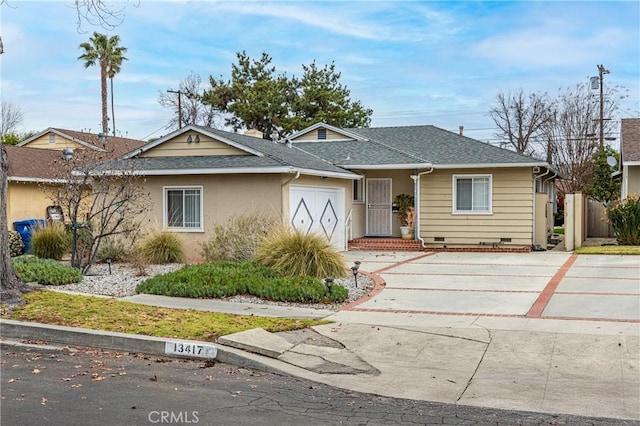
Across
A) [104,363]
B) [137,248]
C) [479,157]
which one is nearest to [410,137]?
[479,157]

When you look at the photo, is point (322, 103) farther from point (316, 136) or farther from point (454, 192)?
point (454, 192)

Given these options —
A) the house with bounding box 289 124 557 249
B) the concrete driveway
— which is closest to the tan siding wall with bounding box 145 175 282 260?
the concrete driveway

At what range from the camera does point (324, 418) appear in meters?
6.01

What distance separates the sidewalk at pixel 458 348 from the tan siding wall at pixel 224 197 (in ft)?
19.9

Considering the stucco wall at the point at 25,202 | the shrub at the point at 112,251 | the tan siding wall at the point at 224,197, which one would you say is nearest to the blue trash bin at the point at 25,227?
the stucco wall at the point at 25,202

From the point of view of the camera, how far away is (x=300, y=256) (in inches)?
551

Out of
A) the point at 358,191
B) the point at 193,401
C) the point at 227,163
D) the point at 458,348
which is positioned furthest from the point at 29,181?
the point at 193,401

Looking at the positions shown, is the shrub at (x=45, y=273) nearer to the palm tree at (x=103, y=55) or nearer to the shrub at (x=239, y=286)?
the shrub at (x=239, y=286)

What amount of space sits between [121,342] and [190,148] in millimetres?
12146

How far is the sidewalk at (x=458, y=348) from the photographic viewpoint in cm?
694

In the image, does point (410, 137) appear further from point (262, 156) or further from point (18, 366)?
point (18, 366)

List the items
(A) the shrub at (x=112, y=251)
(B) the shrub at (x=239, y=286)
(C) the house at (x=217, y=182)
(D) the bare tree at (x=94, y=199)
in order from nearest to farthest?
(B) the shrub at (x=239, y=286)
(D) the bare tree at (x=94, y=199)
(A) the shrub at (x=112, y=251)
(C) the house at (x=217, y=182)

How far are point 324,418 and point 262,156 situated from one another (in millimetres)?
13552

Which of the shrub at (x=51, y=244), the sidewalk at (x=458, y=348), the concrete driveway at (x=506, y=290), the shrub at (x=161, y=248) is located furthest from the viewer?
the shrub at (x=51, y=244)
